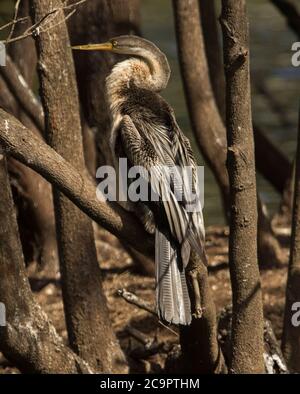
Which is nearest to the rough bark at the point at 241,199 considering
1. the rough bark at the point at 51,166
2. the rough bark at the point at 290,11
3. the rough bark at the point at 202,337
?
the rough bark at the point at 202,337

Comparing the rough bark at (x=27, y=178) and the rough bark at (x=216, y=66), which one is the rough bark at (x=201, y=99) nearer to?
the rough bark at (x=216, y=66)

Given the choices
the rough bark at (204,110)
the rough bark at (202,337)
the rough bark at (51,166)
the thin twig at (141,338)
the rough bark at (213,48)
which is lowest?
the rough bark at (202,337)

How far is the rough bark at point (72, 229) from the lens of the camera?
15.1ft

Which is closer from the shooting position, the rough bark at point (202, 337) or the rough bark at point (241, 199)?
the rough bark at point (241, 199)

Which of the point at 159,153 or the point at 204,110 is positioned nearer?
the point at 159,153

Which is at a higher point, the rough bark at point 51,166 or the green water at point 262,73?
the green water at point 262,73

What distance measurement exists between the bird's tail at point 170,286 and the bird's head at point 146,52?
0.94 metres

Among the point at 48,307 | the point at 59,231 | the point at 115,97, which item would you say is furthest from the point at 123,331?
the point at 115,97

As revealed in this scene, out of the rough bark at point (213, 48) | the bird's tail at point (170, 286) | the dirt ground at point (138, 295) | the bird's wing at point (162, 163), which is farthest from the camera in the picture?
the rough bark at point (213, 48)

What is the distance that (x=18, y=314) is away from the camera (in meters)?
4.56

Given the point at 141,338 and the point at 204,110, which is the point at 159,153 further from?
the point at 204,110

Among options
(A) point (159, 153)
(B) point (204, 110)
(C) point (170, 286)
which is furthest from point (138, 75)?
(B) point (204, 110)

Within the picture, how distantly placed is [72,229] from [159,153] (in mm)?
632
